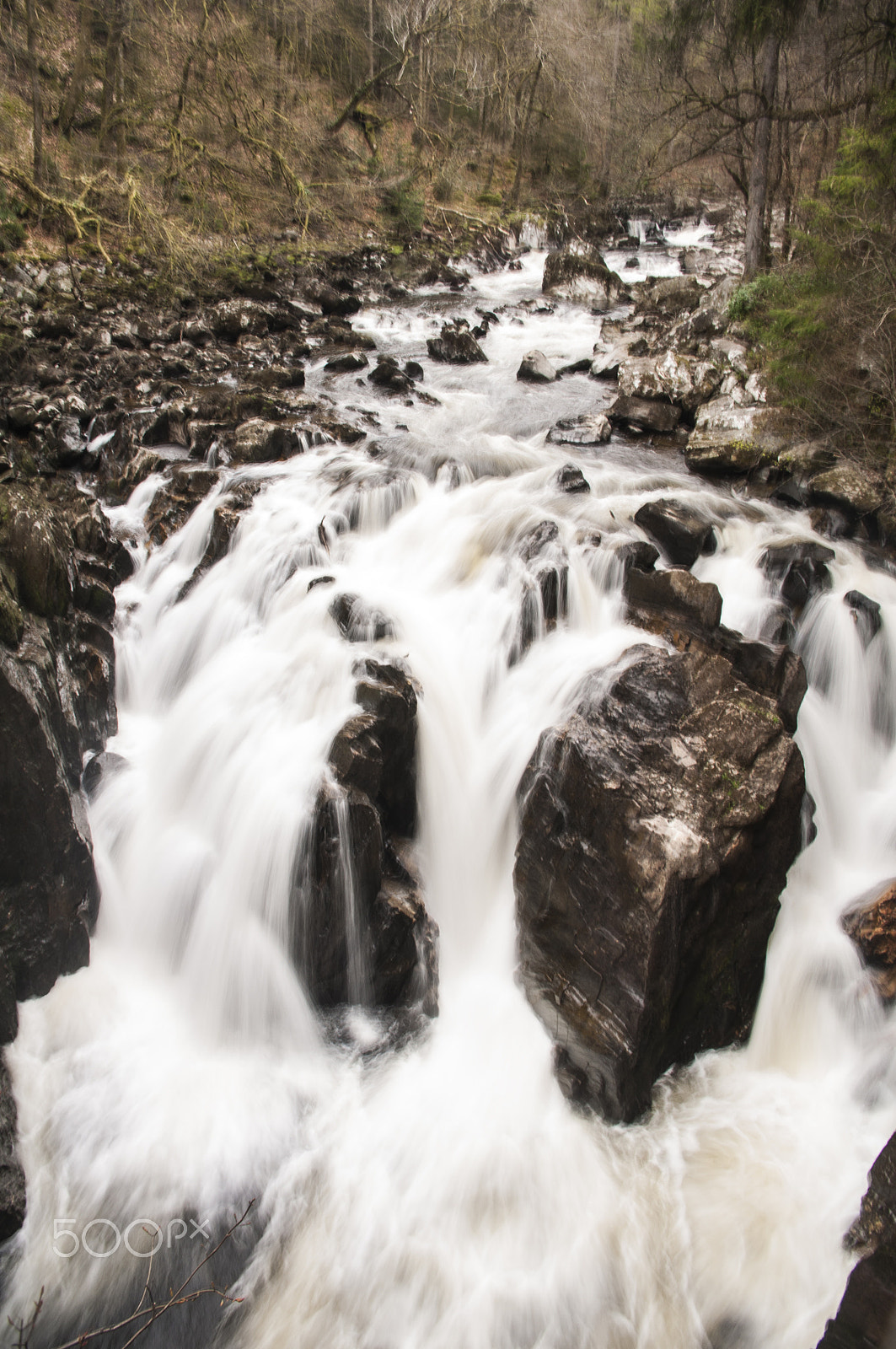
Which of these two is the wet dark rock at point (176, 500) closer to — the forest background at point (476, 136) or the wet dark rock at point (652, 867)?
the wet dark rock at point (652, 867)

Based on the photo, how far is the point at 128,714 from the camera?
6520 mm

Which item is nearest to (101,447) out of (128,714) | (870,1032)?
(128,714)

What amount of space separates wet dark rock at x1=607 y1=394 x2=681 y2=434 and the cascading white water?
3746 millimetres

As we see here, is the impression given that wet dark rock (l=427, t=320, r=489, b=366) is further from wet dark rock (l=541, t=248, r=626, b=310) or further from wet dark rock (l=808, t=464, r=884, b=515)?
wet dark rock (l=808, t=464, r=884, b=515)

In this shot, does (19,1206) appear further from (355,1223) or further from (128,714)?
(128,714)

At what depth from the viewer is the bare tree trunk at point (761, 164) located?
36.8ft

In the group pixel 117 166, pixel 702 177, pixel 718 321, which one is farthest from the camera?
pixel 702 177

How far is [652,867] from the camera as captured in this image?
414 cm

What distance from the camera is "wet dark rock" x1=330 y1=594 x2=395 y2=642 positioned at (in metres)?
6.05

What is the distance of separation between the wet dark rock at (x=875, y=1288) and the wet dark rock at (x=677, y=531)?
4.98 meters

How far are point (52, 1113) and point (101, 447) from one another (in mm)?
7978

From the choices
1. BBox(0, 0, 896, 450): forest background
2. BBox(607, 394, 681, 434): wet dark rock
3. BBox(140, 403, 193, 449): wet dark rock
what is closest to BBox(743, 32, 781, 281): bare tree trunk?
BBox(0, 0, 896, 450): forest background

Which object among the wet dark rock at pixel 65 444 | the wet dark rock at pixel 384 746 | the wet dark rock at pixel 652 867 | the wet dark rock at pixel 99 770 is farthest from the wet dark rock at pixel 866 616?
the wet dark rock at pixel 65 444

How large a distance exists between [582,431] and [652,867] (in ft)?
24.8
